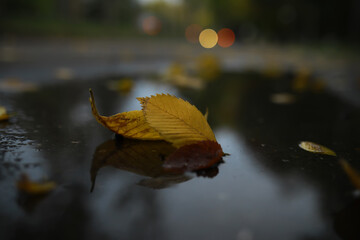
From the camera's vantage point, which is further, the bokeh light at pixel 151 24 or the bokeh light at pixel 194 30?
the bokeh light at pixel 194 30

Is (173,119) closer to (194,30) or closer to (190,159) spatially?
(190,159)

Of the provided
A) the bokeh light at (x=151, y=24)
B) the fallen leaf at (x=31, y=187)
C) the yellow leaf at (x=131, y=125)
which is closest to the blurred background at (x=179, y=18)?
the bokeh light at (x=151, y=24)

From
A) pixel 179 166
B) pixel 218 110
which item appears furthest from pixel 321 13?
pixel 179 166

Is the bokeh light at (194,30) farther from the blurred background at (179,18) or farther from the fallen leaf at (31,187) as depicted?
the fallen leaf at (31,187)

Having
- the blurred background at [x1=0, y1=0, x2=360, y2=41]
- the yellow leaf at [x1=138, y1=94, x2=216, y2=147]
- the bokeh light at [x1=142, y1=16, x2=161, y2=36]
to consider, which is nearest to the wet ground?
the yellow leaf at [x1=138, y1=94, x2=216, y2=147]

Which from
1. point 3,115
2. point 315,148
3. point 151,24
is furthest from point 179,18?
point 315,148

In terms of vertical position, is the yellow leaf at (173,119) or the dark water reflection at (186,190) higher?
the yellow leaf at (173,119)

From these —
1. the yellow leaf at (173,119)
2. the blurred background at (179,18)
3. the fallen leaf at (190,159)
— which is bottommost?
the blurred background at (179,18)
